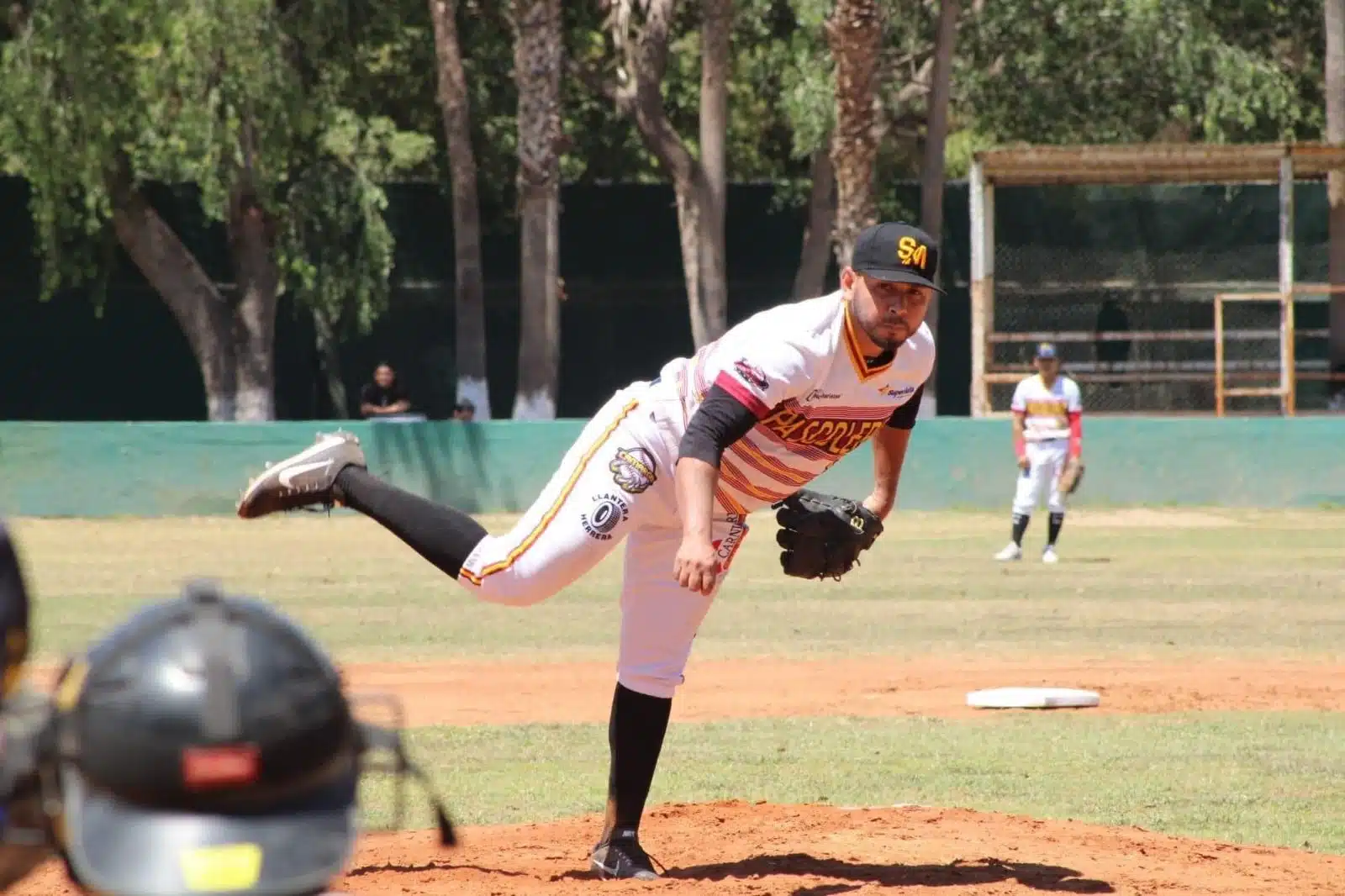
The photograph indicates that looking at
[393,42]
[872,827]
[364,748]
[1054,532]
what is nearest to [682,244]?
[393,42]

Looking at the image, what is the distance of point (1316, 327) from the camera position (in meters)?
29.0

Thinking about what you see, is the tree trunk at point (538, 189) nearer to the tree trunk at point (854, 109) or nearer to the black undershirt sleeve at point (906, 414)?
the tree trunk at point (854, 109)

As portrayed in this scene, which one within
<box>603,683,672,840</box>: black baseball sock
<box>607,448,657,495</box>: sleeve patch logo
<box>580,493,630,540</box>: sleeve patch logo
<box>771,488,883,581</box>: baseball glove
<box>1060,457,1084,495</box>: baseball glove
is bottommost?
<box>1060,457,1084,495</box>: baseball glove

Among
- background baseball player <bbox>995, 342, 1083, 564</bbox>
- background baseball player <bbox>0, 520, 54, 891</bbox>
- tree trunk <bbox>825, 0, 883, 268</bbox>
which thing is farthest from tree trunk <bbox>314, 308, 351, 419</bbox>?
background baseball player <bbox>0, 520, 54, 891</bbox>

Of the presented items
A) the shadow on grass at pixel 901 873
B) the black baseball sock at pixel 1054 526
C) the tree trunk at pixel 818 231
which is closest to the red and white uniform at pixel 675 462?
the shadow on grass at pixel 901 873

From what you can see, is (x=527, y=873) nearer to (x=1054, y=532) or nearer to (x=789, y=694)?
(x=789, y=694)

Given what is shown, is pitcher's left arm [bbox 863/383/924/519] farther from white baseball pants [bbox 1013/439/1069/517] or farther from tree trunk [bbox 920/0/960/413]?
tree trunk [bbox 920/0/960/413]

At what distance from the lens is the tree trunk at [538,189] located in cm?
2655

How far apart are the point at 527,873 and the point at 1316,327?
2515 centimetres

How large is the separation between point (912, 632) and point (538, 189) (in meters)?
14.2

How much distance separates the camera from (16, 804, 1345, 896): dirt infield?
5648mm

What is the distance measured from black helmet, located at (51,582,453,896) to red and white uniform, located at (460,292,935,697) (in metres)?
3.28

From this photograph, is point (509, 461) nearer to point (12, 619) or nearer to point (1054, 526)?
point (1054, 526)

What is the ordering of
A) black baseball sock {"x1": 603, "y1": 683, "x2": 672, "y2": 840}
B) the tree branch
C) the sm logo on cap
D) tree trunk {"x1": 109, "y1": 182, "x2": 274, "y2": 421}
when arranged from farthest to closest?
the tree branch < tree trunk {"x1": 109, "y1": 182, "x2": 274, "y2": 421} < black baseball sock {"x1": 603, "y1": 683, "x2": 672, "y2": 840} < the sm logo on cap
